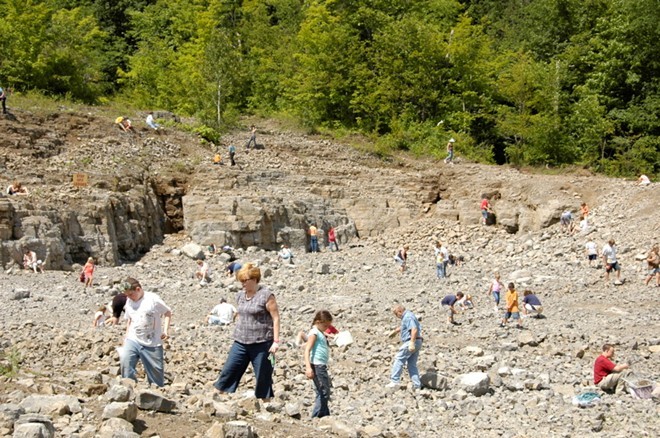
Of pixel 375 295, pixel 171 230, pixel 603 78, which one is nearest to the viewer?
pixel 375 295

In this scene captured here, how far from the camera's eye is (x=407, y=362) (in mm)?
11555

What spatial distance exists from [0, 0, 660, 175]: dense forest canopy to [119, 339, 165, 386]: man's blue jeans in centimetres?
2941

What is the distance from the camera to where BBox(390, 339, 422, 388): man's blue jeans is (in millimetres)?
11367

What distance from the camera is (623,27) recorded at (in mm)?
41031

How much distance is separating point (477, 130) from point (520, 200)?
1345 cm

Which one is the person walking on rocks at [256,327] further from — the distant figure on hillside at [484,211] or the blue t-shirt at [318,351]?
the distant figure on hillside at [484,211]

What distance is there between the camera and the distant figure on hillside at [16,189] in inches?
962

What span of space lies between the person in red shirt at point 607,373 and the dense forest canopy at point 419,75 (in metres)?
27.5

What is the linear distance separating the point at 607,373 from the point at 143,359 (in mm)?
6688

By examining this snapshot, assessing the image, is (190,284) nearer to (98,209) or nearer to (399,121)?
(98,209)

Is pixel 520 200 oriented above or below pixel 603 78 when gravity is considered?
below

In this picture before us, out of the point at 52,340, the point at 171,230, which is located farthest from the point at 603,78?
the point at 52,340

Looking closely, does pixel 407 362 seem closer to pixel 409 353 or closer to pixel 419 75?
pixel 409 353

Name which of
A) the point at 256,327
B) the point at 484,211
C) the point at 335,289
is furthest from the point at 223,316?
the point at 484,211
